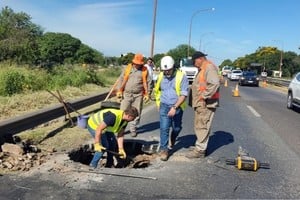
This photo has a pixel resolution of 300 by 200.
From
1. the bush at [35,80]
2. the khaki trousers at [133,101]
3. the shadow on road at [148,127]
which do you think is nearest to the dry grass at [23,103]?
the bush at [35,80]

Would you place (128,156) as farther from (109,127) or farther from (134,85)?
(134,85)

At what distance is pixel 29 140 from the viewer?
8.11 metres

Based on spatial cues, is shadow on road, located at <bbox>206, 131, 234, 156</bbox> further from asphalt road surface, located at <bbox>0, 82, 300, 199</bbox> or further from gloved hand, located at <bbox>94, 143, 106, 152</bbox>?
gloved hand, located at <bbox>94, 143, 106, 152</bbox>

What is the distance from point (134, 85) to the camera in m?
9.57

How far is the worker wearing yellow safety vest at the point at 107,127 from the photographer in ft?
21.6

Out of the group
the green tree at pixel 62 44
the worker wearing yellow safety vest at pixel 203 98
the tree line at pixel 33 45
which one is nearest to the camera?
the worker wearing yellow safety vest at pixel 203 98

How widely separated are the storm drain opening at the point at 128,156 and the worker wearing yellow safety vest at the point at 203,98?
812 millimetres

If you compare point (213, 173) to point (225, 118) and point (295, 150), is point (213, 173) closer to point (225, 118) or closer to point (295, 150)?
point (295, 150)

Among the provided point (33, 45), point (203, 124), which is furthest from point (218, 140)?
point (33, 45)

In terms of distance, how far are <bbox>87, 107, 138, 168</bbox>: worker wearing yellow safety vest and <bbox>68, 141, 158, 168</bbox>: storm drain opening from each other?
192 mm

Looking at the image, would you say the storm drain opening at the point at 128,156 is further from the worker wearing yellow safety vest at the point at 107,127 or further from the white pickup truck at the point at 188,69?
the white pickup truck at the point at 188,69

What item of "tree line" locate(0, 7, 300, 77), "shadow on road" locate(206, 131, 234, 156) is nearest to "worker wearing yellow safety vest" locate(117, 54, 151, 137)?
"shadow on road" locate(206, 131, 234, 156)

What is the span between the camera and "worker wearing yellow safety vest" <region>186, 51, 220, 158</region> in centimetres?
757

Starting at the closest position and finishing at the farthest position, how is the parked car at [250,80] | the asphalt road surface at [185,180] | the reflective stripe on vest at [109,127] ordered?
the asphalt road surface at [185,180]
the reflective stripe on vest at [109,127]
the parked car at [250,80]
